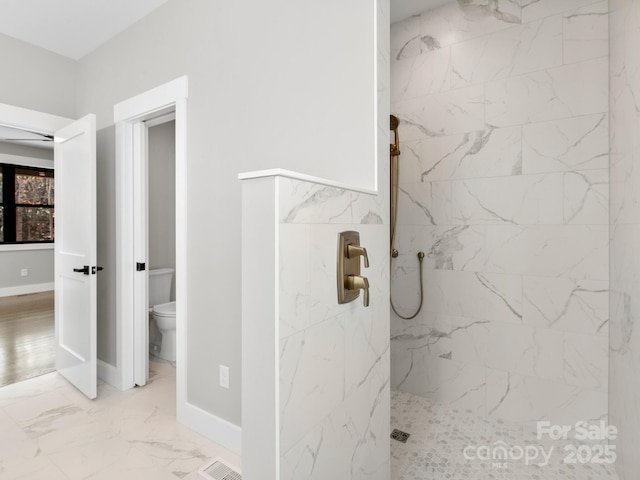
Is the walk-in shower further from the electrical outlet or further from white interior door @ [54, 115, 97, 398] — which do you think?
white interior door @ [54, 115, 97, 398]

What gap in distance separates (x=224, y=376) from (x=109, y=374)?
1.38 meters

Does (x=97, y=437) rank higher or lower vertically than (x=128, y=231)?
lower

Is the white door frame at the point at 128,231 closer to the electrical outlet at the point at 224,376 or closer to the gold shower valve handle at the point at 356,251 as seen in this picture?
the electrical outlet at the point at 224,376

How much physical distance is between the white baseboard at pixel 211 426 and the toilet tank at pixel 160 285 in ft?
5.73

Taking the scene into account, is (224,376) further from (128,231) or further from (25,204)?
(25,204)

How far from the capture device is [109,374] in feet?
9.19

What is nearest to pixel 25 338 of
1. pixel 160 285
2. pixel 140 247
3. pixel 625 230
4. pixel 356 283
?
pixel 160 285

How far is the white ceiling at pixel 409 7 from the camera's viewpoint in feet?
7.90

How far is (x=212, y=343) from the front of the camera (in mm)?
2098

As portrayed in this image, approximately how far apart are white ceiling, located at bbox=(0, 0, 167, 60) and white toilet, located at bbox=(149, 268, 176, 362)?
2.10 meters

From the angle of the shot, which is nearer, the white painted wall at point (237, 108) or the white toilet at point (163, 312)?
the white painted wall at point (237, 108)

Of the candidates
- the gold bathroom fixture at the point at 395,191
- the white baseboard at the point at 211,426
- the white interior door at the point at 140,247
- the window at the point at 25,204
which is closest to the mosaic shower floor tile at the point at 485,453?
the gold bathroom fixture at the point at 395,191

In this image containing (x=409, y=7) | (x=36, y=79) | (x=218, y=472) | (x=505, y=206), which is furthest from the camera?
(x=36, y=79)

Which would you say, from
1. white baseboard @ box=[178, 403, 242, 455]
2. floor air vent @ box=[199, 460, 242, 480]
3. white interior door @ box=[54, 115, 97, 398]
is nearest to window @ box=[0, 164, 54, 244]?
white interior door @ box=[54, 115, 97, 398]
